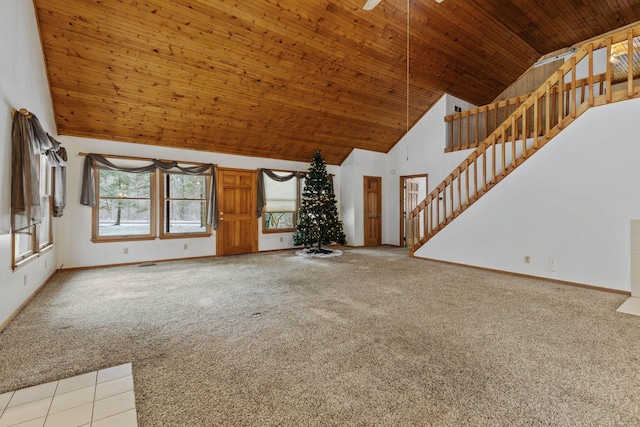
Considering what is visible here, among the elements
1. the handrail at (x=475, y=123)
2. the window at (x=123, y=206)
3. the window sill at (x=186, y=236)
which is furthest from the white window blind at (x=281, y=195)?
the handrail at (x=475, y=123)

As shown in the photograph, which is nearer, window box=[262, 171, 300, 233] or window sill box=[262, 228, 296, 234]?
window sill box=[262, 228, 296, 234]

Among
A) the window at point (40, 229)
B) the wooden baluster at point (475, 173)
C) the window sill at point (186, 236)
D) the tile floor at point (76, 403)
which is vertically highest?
the wooden baluster at point (475, 173)

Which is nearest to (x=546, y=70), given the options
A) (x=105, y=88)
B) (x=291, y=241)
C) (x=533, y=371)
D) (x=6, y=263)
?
(x=291, y=241)

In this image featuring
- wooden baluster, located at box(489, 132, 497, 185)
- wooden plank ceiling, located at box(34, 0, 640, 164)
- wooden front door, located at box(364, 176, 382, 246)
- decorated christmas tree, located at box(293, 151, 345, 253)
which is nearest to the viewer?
wooden plank ceiling, located at box(34, 0, 640, 164)

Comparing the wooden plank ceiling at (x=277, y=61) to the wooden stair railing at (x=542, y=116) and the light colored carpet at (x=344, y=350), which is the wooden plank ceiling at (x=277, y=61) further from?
the light colored carpet at (x=344, y=350)

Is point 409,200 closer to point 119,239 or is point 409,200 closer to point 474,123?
point 474,123

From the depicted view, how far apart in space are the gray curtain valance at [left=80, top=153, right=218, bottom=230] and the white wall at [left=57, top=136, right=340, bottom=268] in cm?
15

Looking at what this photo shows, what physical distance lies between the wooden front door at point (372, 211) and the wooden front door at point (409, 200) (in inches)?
29.4

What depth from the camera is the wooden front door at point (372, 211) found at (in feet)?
28.6

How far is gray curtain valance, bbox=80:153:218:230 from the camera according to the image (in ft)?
18.2

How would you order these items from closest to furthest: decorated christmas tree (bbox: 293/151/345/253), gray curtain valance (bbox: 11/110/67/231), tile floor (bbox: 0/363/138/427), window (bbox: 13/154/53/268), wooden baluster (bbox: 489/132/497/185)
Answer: tile floor (bbox: 0/363/138/427)
gray curtain valance (bbox: 11/110/67/231)
window (bbox: 13/154/53/268)
wooden baluster (bbox: 489/132/497/185)
decorated christmas tree (bbox: 293/151/345/253)

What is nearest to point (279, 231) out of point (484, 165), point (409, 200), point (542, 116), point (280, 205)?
point (280, 205)

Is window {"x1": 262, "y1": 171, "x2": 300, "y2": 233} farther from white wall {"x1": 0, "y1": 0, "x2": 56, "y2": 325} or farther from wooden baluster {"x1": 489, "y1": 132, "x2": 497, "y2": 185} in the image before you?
wooden baluster {"x1": 489, "y1": 132, "x2": 497, "y2": 185}

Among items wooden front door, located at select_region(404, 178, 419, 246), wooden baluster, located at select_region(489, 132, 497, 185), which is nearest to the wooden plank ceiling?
wooden front door, located at select_region(404, 178, 419, 246)
